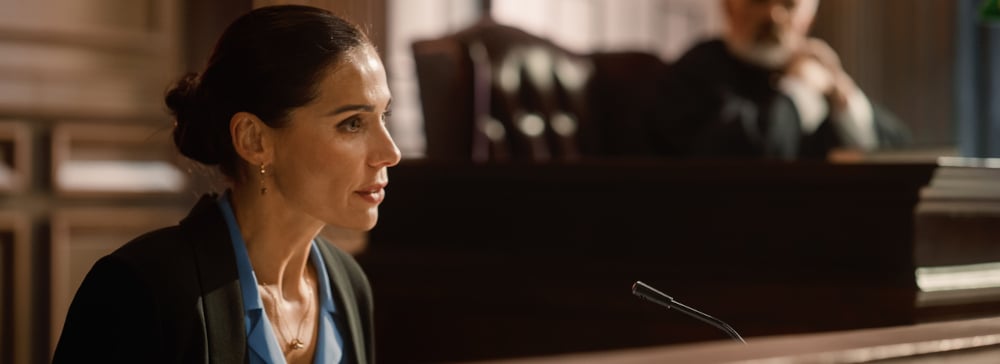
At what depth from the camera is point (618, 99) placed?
167 inches

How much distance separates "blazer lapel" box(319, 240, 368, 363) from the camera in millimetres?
1414

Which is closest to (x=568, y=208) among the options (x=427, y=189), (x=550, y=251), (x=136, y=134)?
(x=550, y=251)

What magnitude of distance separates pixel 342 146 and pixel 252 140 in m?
0.11

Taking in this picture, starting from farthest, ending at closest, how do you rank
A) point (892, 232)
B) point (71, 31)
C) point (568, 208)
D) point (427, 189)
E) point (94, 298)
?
point (71, 31), point (427, 189), point (568, 208), point (892, 232), point (94, 298)

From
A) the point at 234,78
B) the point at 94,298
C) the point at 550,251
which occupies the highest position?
the point at 234,78

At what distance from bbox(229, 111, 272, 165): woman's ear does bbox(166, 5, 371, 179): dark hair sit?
0.02 m

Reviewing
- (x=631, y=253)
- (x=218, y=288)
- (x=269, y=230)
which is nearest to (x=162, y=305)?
(x=218, y=288)

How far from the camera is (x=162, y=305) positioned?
3.88 ft

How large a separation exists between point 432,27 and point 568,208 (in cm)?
188

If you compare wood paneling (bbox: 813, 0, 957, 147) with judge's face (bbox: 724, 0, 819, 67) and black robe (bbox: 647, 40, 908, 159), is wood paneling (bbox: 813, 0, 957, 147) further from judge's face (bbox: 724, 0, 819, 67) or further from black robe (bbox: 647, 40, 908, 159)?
judge's face (bbox: 724, 0, 819, 67)

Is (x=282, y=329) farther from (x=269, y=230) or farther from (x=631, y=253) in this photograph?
(x=631, y=253)

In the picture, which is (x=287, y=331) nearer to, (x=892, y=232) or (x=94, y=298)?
(x=94, y=298)

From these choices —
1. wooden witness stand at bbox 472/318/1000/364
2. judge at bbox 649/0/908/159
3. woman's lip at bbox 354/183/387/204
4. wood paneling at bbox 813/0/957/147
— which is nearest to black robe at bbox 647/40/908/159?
judge at bbox 649/0/908/159

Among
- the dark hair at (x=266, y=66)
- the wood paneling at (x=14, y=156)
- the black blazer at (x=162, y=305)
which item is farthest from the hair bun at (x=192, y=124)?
the wood paneling at (x=14, y=156)
